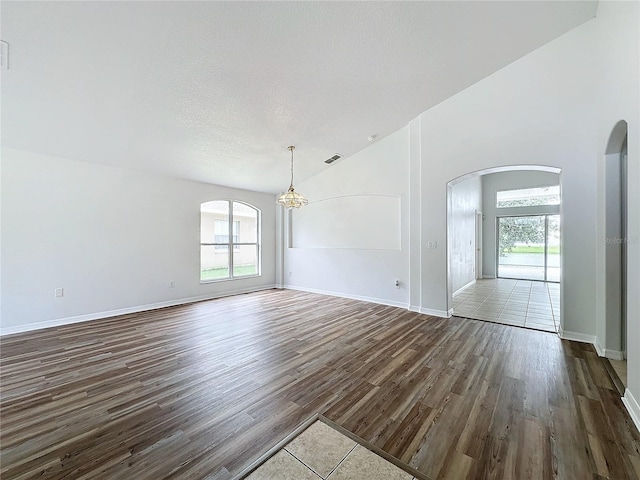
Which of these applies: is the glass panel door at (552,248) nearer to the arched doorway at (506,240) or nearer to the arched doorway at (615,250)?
the arched doorway at (506,240)

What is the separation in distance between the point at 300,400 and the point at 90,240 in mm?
4615

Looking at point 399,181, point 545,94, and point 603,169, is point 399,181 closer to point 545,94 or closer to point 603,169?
point 545,94

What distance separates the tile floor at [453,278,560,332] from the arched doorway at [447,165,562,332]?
0.02 meters

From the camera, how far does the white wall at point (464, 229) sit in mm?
6281

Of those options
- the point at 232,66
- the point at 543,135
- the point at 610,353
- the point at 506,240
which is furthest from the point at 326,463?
the point at 506,240

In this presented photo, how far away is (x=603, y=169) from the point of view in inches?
123

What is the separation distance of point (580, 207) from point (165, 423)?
16.9 ft

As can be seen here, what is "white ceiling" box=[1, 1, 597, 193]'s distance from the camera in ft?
7.58

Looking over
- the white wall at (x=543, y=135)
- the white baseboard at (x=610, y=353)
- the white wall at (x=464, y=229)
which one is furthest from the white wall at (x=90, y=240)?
the white baseboard at (x=610, y=353)

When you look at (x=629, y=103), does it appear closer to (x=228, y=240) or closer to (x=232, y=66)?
(x=232, y=66)

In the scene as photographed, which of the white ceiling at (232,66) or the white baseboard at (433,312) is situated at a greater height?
the white ceiling at (232,66)

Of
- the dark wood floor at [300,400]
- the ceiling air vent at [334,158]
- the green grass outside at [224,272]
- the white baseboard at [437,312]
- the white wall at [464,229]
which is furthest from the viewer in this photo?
the white wall at [464,229]

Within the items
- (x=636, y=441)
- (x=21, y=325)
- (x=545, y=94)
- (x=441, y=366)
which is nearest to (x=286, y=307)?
(x=441, y=366)

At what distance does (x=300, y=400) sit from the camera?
2.19 m
